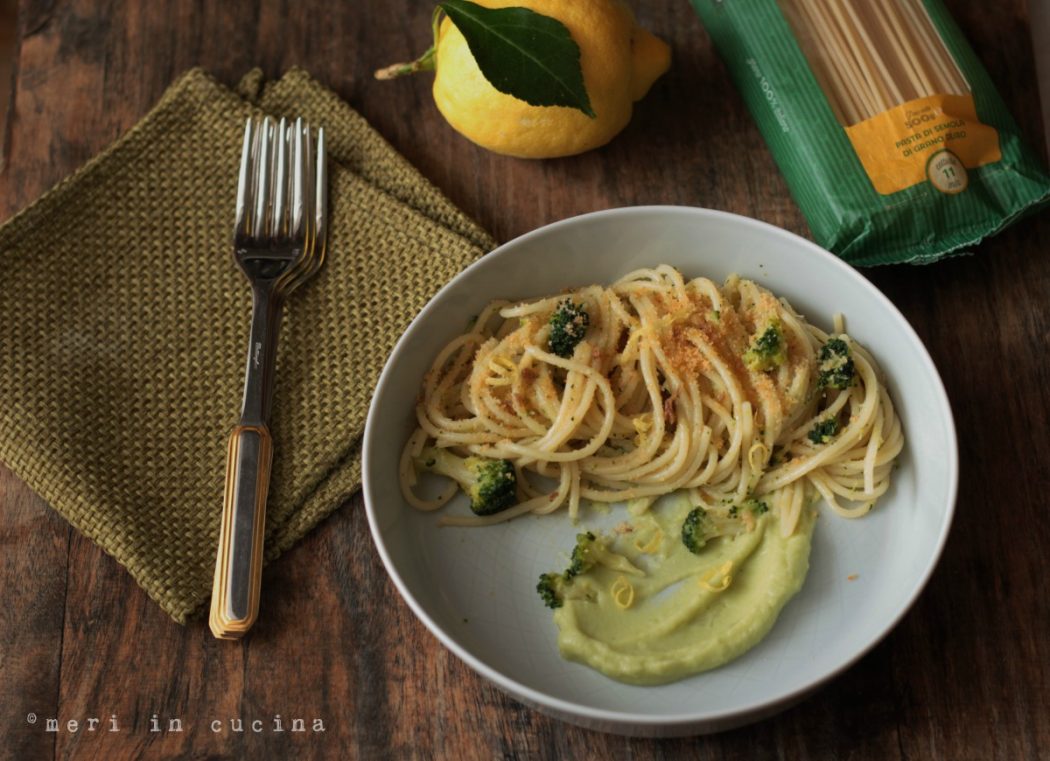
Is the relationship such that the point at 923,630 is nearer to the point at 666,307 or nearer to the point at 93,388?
the point at 666,307

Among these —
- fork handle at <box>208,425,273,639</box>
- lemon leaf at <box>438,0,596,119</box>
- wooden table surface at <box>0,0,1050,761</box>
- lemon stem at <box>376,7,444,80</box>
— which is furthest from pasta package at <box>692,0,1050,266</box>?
fork handle at <box>208,425,273,639</box>

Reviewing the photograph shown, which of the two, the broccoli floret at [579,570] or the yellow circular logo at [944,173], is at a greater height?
the yellow circular logo at [944,173]

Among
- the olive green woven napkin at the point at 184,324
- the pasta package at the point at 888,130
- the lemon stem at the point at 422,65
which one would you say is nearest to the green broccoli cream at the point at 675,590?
the olive green woven napkin at the point at 184,324

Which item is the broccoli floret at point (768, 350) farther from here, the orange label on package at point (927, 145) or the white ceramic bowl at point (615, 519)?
the orange label on package at point (927, 145)

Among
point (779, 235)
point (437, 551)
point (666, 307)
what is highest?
point (779, 235)

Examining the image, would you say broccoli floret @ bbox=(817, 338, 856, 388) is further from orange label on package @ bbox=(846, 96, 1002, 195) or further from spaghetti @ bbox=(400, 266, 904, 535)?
orange label on package @ bbox=(846, 96, 1002, 195)

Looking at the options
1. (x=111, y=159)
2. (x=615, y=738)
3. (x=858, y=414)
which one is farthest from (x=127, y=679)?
(x=858, y=414)
